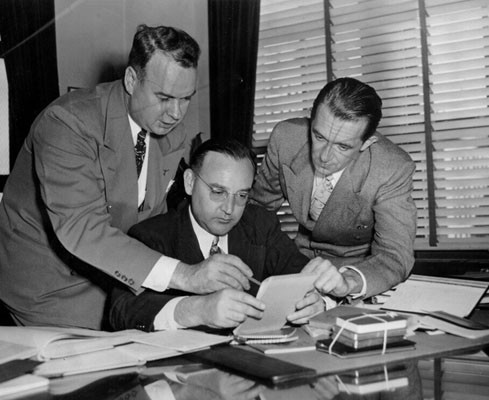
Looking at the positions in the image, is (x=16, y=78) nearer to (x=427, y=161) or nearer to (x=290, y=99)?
(x=290, y=99)

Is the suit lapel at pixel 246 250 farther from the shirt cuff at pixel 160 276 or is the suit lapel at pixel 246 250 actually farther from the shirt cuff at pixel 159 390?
the shirt cuff at pixel 159 390

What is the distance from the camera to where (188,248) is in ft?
6.88

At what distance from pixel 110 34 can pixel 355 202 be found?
9.00 ft

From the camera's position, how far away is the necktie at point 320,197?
2633mm

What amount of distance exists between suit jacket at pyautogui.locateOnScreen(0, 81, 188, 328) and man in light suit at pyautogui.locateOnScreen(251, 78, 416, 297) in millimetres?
593

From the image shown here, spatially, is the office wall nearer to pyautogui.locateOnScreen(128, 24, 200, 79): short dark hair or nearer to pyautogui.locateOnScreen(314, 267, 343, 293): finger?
pyautogui.locateOnScreen(128, 24, 200, 79): short dark hair

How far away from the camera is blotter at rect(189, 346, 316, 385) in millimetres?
1139

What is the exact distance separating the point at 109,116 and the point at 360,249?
126 centimetres

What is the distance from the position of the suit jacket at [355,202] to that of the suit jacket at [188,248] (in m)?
0.30

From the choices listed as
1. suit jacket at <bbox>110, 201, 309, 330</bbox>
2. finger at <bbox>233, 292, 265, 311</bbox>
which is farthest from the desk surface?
suit jacket at <bbox>110, 201, 309, 330</bbox>

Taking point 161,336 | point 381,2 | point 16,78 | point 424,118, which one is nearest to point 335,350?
point 161,336

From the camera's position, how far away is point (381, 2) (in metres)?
4.29

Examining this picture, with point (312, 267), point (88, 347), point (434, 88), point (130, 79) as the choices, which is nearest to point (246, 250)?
point (312, 267)

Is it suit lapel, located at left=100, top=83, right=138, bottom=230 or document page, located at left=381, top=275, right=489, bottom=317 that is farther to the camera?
suit lapel, located at left=100, top=83, right=138, bottom=230
